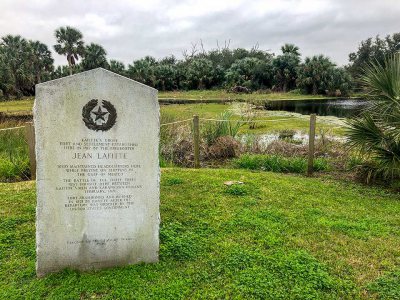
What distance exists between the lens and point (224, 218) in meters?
5.34

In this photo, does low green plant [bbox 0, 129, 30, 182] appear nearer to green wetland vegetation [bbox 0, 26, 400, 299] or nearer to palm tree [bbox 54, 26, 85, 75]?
green wetland vegetation [bbox 0, 26, 400, 299]

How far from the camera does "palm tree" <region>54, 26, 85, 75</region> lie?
5097 centimetres

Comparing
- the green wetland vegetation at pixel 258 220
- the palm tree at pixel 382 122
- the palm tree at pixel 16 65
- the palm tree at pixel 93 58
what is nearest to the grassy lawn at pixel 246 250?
the green wetland vegetation at pixel 258 220

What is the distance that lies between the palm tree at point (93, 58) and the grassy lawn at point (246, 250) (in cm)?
4616

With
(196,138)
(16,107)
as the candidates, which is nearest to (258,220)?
(196,138)

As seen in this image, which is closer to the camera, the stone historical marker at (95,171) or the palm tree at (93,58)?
the stone historical marker at (95,171)

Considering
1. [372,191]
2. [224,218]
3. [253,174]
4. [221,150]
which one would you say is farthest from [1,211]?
[372,191]

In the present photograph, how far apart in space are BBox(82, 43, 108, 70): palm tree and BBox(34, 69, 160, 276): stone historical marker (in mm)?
48611

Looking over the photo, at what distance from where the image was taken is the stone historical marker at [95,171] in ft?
11.7

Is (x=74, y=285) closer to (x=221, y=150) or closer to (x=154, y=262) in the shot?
(x=154, y=262)

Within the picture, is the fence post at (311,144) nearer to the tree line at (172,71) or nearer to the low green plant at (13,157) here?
the low green plant at (13,157)

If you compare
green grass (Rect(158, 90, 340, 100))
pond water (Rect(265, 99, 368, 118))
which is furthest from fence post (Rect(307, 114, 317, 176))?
green grass (Rect(158, 90, 340, 100))

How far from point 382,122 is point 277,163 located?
2803mm

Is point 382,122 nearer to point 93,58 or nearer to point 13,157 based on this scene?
point 13,157
